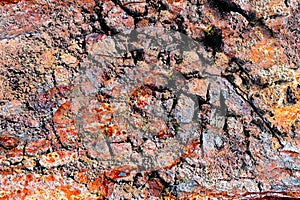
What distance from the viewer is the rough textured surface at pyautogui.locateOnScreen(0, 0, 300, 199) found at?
1563 millimetres

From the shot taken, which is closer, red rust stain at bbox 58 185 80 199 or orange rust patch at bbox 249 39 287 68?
red rust stain at bbox 58 185 80 199

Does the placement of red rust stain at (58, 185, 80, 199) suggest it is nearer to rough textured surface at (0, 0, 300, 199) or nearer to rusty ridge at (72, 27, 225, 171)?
rough textured surface at (0, 0, 300, 199)

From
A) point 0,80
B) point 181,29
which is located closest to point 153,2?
point 181,29

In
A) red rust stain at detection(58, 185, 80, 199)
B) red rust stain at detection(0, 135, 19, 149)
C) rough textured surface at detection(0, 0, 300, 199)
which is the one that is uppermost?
rough textured surface at detection(0, 0, 300, 199)

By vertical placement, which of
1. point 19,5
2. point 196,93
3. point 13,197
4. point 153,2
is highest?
point 153,2

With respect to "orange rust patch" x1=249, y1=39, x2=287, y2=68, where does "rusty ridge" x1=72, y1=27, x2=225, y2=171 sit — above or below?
below

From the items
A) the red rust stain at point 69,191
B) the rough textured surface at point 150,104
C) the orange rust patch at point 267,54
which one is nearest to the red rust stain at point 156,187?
the rough textured surface at point 150,104

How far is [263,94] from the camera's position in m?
1.71

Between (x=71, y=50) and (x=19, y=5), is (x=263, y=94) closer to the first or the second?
(x=71, y=50)

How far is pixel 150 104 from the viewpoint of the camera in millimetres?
1638

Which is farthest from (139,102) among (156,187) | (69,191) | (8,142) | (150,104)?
(8,142)

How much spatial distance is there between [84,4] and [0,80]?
523mm

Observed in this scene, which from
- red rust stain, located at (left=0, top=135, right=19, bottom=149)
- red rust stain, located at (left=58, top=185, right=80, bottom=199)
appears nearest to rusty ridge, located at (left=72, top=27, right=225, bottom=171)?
red rust stain, located at (left=58, top=185, right=80, bottom=199)

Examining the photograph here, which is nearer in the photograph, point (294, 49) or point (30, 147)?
point (30, 147)
